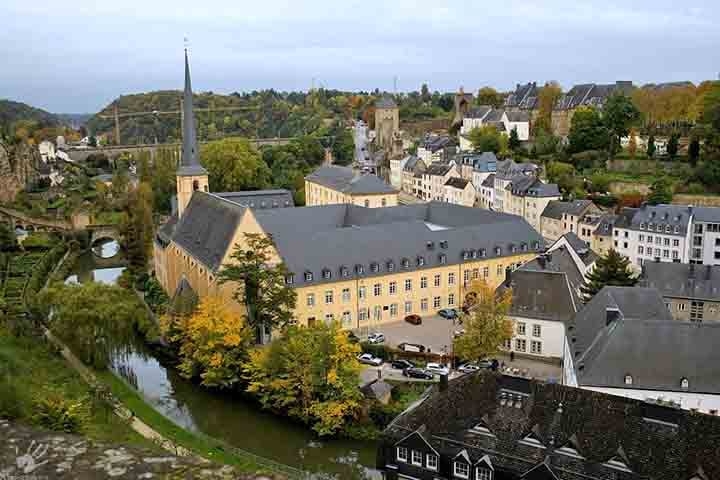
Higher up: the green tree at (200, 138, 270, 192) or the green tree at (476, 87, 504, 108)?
the green tree at (476, 87, 504, 108)

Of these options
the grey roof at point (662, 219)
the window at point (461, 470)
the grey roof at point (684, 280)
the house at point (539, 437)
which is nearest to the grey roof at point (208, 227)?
the house at point (539, 437)

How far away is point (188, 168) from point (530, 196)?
26266mm

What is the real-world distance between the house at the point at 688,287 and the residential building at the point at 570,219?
12.8 m

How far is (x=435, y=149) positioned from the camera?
8262 centimetres

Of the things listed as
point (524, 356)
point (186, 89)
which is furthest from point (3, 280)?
point (524, 356)

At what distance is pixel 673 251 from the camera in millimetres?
42344

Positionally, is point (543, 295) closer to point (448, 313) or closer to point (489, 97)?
point (448, 313)

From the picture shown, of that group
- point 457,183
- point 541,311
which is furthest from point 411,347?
point 457,183

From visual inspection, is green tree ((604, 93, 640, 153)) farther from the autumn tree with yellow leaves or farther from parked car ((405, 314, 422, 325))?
the autumn tree with yellow leaves

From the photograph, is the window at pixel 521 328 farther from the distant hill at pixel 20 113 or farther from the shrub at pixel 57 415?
the distant hill at pixel 20 113

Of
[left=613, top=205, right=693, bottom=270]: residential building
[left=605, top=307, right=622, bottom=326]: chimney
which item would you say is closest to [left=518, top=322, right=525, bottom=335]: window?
[left=605, top=307, right=622, bottom=326]: chimney

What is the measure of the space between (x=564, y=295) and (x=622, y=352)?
25.2 feet

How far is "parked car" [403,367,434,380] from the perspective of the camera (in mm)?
28109

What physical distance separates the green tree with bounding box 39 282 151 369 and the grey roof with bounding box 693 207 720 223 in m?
33.6
